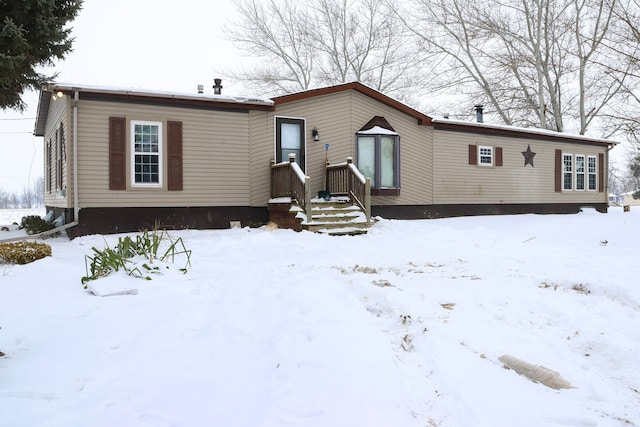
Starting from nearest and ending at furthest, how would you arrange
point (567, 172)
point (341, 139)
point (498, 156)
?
1. point (341, 139)
2. point (498, 156)
3. point (567, 172)

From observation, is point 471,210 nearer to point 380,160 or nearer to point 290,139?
point 380,160

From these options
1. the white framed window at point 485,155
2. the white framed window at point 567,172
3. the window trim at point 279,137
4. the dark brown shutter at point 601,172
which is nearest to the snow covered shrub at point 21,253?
the window trim at point 279,137

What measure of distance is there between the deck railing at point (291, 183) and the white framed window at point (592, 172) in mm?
13484

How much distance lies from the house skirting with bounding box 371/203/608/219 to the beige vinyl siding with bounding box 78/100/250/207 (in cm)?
441

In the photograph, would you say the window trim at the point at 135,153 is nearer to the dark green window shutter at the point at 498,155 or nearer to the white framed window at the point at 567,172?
the dark green window shutter at the point at 498,155

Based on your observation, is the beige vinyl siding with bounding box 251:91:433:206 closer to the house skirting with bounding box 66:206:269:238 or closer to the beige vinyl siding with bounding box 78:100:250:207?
the beige vinyl siding with bounding box 78:100:250:207

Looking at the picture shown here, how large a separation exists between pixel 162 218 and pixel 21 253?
14.0 feet

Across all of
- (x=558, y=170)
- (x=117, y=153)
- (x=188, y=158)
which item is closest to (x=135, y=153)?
(x=117, y=153)

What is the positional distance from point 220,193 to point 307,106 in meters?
3.51

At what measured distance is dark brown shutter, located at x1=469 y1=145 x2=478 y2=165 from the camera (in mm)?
14570

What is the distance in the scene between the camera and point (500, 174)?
15.2 metres

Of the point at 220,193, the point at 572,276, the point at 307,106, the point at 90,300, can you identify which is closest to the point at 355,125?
the point at 307,106

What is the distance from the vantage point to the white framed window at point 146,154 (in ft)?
33.2

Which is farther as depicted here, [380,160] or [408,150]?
[408,150]
